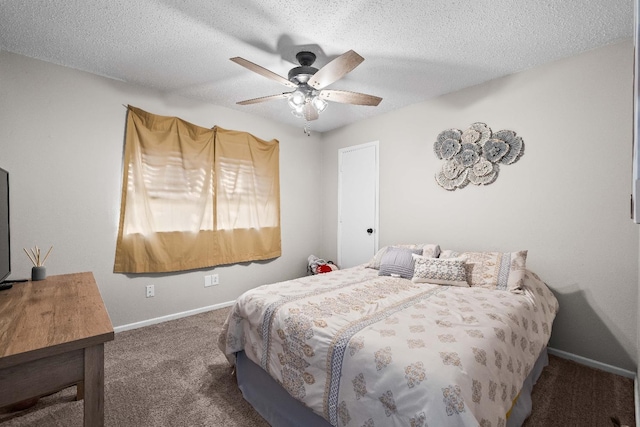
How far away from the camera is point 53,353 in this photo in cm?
88

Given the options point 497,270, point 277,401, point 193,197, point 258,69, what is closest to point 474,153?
point 497,270

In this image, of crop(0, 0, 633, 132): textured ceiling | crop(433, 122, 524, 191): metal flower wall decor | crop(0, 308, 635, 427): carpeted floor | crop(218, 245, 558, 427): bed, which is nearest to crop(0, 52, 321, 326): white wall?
crop(0, 0, 633, 132): textured ceiling

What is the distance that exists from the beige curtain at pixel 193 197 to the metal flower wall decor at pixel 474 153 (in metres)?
2.13

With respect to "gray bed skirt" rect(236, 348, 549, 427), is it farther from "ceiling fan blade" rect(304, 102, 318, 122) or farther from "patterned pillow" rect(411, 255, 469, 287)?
"ceiling fan blade" rect(304, 102, 318, 122)

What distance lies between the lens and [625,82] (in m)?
2.06

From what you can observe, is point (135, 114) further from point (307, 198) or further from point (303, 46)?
point (307, 198)

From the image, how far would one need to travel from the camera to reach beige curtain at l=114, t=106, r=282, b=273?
2.79 m

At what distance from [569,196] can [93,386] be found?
3189 mm

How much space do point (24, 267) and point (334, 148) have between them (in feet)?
11.8

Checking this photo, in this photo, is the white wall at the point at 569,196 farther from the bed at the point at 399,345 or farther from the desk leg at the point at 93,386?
the desk leg at the point at 93,386

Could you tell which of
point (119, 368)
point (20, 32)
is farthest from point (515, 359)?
point (20, 32)

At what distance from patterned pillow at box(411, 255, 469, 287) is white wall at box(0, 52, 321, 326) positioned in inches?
93.4

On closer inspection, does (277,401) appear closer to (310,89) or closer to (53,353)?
(53,353)

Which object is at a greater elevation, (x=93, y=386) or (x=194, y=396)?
(x=93, y=386)
